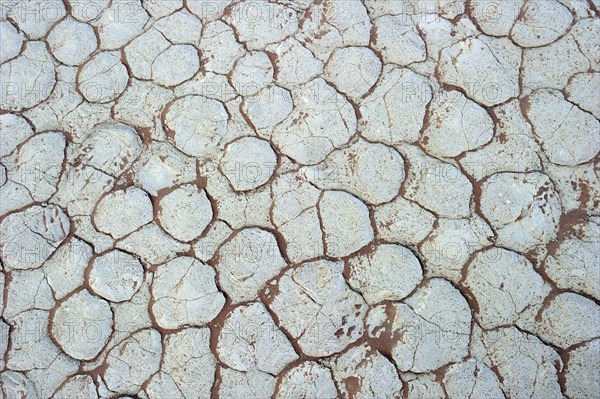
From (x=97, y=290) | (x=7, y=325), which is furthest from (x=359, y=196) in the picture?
(x=7, y=325)

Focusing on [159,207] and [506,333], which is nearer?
[506,333]

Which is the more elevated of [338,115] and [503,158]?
[338,115]

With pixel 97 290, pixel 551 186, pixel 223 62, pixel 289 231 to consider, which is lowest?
pixel 97 290

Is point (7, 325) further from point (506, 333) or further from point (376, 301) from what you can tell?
point (506, 333)

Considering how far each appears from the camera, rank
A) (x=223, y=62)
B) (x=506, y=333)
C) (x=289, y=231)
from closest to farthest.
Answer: (x=506, y=333), (x=289, y=231), (x=223, y=62)

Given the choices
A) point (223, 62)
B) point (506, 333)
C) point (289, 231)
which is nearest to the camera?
point (506, 333)

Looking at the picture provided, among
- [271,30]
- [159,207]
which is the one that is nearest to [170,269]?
[159,207]
